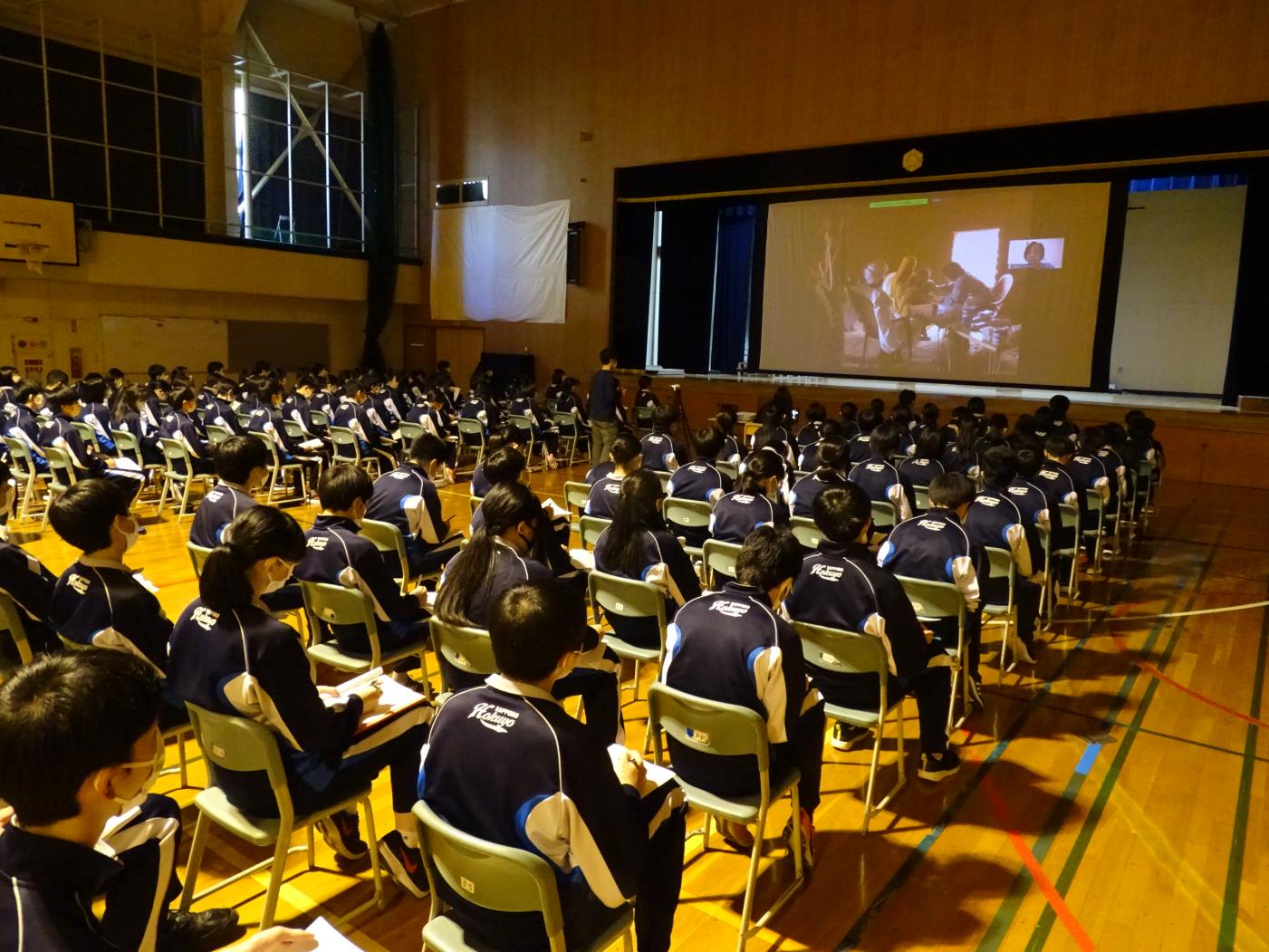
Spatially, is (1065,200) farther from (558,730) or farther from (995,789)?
(558,730)

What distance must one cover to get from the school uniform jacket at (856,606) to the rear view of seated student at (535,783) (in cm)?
151

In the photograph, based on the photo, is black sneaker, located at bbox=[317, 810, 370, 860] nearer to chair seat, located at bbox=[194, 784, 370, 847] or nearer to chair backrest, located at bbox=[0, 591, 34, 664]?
chair seat, located at bbox=[194, 784, 370, 847]

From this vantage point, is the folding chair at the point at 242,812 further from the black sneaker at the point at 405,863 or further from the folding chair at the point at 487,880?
the folding chair at the point at 487,880

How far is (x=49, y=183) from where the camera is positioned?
13.9 metres

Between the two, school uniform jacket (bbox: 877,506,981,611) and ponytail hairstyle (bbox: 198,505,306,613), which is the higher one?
ponytail hairstyle (bbox: 198,505,306,613)

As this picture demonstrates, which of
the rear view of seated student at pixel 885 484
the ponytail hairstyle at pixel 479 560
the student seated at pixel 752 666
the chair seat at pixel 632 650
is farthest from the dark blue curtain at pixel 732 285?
the student seated at pixel 752 666

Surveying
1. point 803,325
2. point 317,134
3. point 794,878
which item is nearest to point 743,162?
point 803,325

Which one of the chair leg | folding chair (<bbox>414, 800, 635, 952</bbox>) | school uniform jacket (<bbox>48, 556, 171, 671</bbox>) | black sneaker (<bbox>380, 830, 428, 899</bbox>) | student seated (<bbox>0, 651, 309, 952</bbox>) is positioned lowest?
black sneaker (<bbox>380, 830, 428, 899</bbox>)

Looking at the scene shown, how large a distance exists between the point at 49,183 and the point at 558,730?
1623cm

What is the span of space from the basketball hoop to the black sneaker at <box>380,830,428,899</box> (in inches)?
552

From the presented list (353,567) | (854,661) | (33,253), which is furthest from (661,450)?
(33,253)

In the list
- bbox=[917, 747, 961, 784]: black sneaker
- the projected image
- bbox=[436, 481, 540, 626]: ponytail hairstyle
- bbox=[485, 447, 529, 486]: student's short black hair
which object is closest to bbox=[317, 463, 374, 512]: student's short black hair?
bbox=[436, 481, 540, 626]: ponytail hairstyle

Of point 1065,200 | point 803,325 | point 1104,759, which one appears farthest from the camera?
point 803,325

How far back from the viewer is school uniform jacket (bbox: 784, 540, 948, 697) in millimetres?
3238
